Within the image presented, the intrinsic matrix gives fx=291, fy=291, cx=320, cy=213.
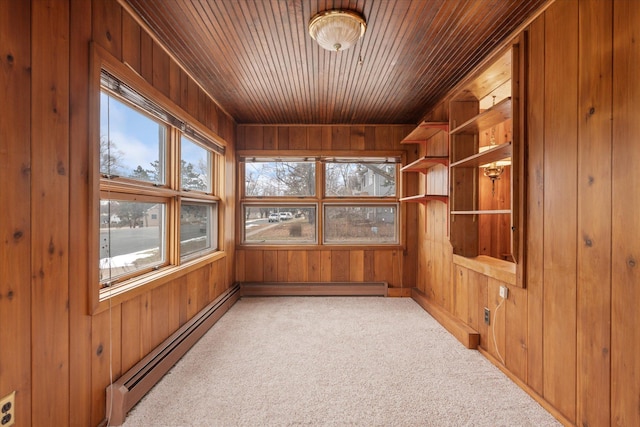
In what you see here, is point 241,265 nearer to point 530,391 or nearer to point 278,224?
point 278,224

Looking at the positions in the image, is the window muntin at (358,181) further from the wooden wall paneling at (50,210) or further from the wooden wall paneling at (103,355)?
the wooden wall paneling at (50,210)

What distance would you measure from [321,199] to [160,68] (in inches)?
93.6

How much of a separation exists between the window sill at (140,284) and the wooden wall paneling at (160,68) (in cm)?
131

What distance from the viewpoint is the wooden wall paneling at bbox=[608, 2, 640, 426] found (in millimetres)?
1206

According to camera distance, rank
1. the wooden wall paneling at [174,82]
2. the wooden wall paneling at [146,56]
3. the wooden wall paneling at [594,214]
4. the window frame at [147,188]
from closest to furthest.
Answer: the wooden wall paneling at [594,214] → the window frame at [147,188] → the wooden wall paneling at [146,56] → the wooden wall paneling at [174,82]

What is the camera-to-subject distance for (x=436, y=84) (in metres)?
2.73

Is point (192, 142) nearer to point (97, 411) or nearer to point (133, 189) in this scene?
point (133, 189)

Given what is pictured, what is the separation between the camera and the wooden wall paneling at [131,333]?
1.70 metres

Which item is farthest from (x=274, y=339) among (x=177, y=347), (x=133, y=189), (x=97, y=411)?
(x=133, y=189)

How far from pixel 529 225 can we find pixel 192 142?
2793mm

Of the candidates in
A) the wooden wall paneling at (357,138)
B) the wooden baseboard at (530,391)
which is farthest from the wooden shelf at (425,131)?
the wooden baseboard at (530,391)

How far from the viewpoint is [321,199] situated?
13.0 ft

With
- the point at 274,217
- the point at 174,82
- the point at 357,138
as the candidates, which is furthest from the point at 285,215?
the point at 174,82

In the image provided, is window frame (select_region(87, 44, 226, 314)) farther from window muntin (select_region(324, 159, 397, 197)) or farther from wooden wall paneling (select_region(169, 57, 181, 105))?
window muntin (select_region(324, 159, 397, 197))
